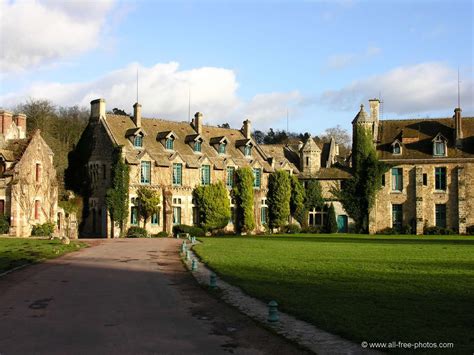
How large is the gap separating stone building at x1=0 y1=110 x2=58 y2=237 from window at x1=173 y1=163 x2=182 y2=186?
9.96 metres

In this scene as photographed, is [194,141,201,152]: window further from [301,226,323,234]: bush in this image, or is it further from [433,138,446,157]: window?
[433,138,446,157]: window

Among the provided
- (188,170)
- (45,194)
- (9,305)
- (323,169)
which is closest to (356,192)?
(323,169)

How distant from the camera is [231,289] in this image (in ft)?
57.3

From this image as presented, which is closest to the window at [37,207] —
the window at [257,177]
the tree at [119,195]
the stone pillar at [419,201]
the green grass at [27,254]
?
the tree at [119,195]

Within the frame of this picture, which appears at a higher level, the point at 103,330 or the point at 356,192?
the point at 356,192

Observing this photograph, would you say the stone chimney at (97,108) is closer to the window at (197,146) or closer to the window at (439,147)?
the window at (197,146)

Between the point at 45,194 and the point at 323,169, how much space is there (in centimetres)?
2717

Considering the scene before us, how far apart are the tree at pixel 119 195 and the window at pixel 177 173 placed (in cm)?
483

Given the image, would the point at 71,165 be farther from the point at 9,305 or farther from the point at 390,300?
the point at 390,300

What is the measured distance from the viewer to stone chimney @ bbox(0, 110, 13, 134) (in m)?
50.7

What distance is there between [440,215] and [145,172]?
2740cm

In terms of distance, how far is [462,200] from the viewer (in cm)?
5422

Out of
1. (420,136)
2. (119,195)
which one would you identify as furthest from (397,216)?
(119,195)

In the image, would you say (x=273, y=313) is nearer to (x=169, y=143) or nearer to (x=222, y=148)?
(x=169, y=143)
